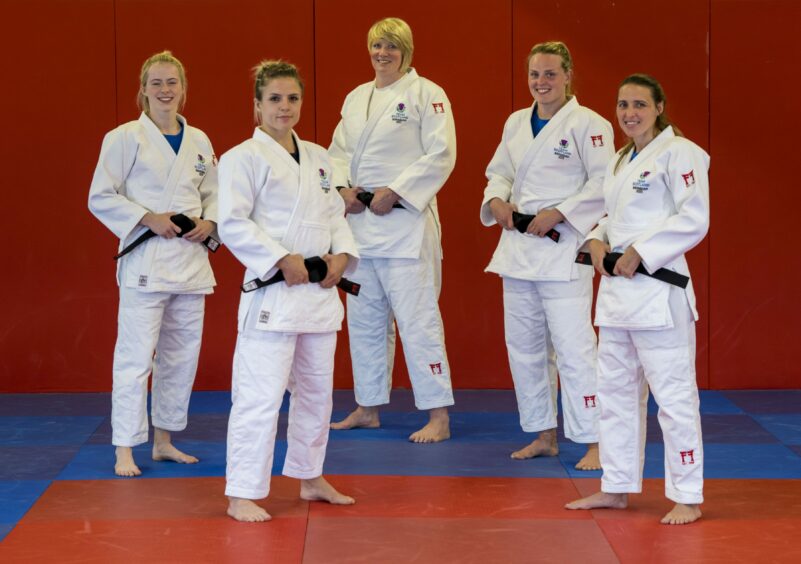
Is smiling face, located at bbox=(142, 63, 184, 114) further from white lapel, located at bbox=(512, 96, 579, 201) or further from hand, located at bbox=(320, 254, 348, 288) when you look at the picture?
white lapel, located at bbox=(512, 96, 579, 201)

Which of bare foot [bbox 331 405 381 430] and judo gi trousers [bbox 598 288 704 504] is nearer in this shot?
judo gi trousers [bbox 598 288 704 504]

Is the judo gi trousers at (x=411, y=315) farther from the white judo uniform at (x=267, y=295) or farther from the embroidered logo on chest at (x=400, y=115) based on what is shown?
the white judo uniform at (x=267, y=295)

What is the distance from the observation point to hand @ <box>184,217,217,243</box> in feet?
14.9

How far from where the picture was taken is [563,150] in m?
4.64

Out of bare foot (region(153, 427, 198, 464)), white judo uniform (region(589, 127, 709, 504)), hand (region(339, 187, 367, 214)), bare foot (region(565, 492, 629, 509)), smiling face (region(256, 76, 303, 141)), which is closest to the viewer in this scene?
white judo uniform (region(589, 127, 709, 504))

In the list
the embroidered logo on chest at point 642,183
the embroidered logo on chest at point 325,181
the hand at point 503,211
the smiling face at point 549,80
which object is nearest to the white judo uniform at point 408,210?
the hand at point 503,211

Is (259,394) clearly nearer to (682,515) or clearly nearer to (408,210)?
(682,515)

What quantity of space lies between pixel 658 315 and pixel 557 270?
34.3 inches

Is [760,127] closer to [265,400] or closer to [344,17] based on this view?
[344,17]

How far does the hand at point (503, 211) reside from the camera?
4.71m

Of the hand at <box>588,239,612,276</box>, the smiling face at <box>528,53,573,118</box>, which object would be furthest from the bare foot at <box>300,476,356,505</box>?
the smiling face at <box>528,53,573,118</box>

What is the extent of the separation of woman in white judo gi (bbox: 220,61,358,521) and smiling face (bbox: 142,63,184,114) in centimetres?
68

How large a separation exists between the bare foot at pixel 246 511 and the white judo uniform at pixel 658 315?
3.84 feet

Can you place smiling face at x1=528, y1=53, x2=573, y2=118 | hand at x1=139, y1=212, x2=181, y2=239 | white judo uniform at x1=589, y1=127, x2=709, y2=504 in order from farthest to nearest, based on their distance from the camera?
smiling face at x1=528, y1=53, x2=573, y2=118 → hand at x1=139, y1=212, x2=181, y2=239 → white judo uniform at x1=589, y1=127, x2=709, y2=504
